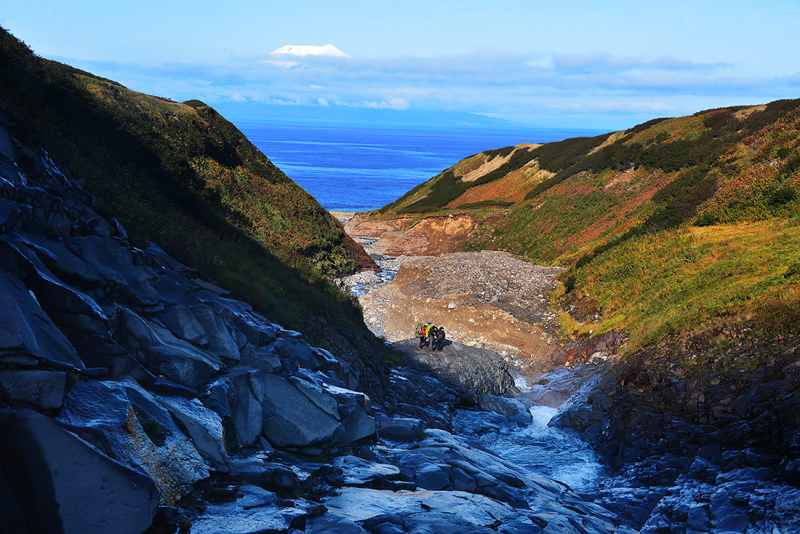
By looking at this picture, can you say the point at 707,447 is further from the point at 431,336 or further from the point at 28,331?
the point at 28,331

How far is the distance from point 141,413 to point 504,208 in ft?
186

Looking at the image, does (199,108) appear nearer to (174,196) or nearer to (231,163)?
(231,163)

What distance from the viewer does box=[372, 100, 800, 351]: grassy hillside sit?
721 inches

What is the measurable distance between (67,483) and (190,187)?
2102cm

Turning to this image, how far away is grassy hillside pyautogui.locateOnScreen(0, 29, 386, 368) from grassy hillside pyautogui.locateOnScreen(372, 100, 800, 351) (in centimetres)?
1349

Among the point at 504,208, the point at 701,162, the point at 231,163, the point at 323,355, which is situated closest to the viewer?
the point at 323,355

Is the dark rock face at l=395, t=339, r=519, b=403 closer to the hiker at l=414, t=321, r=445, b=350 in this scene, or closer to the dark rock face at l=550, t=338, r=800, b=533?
the hiker at l=414, t=321, r=445, b=350

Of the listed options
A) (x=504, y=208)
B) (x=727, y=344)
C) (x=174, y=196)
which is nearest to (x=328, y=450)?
(x=727, y=344)

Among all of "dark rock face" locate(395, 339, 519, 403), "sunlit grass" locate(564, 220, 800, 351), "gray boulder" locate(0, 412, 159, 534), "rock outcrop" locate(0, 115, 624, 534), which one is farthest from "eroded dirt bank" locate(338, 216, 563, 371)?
"gray boulder" locate(0, 412, 159, 534)

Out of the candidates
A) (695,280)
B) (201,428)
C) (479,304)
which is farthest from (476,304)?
(201,428)

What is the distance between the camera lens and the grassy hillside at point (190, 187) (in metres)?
12.6

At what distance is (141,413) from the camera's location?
575 centimetres

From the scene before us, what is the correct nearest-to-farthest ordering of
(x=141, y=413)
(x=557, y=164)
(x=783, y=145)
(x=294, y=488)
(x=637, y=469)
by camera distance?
(x=141, y=413), (x=294, y=488), (x=637, y=469), (x=783, y=145), (x=557, y=164)

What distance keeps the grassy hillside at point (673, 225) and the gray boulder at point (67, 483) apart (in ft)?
55.0
